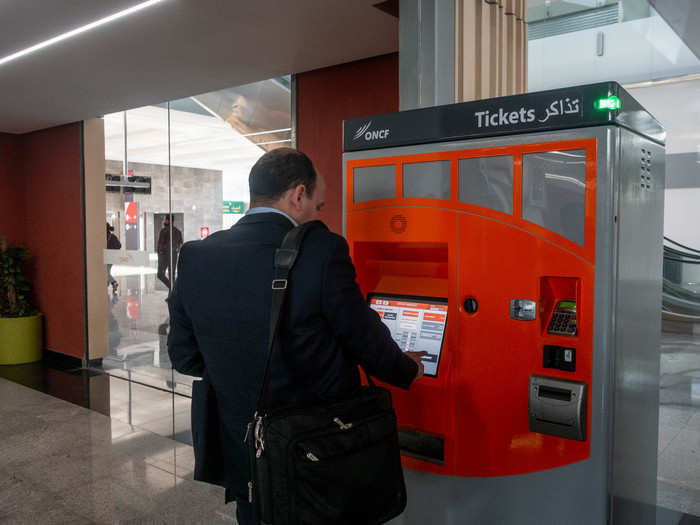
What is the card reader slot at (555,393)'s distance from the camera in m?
1.54

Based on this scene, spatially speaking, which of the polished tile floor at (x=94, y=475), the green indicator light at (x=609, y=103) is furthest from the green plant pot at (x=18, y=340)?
the green indicator light at (x=609, y=103)

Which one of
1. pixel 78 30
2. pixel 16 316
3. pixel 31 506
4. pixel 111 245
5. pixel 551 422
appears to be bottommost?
pixel 31 506

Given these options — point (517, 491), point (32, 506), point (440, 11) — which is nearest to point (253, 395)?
point (517, 491)

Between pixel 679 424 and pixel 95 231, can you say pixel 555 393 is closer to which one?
pixel 679 424

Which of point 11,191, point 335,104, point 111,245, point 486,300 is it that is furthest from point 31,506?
point 11,191

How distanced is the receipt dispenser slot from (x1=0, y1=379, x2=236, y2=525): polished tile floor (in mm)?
1956

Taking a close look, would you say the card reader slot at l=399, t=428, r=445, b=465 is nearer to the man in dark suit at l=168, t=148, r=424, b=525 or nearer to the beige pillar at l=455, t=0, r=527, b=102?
the man in dark suit at l=168, t=148, r=424, b=525

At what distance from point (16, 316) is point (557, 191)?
664cm

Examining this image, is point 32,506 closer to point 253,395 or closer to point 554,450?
point 253,395

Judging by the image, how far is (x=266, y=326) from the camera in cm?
137

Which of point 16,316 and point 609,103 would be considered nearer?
point 609,103

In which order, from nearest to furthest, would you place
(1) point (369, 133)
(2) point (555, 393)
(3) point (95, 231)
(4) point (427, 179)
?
(2) point (555, 393) < (4) point (427, 179) < (1) point (369, 133) < (3) point (95, 231)

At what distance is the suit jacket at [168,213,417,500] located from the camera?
1.35 m

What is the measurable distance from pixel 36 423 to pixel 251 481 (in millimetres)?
3853
